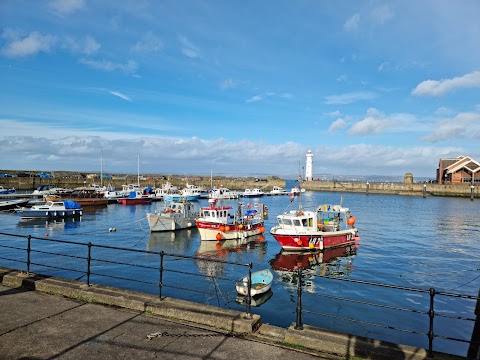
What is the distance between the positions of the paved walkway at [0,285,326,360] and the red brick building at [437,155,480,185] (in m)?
121

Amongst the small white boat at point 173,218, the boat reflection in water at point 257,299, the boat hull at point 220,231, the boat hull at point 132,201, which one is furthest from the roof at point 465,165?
the boat reflection in water at point 257,299

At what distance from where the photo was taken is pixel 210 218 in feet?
115

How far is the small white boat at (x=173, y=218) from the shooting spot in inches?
1582

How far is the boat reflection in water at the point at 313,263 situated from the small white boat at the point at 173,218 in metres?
15.7

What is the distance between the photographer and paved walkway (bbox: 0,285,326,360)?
226 inches

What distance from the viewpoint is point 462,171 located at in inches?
4289

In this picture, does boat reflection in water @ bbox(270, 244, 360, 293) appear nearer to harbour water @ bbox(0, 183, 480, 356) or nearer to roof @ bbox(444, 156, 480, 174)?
harbour water @ bbox(0, 183, 480, 356)

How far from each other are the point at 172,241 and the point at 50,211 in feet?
74.4

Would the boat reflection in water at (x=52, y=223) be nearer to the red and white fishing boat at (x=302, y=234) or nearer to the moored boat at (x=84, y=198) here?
the moored boat at (x=84, y=198)

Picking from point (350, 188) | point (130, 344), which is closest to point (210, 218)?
point (130, 344)

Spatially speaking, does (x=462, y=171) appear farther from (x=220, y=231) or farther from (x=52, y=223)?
(x=52, y=223)

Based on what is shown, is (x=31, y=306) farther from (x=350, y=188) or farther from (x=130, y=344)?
(x=350, y=188)

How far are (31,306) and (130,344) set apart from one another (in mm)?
3113

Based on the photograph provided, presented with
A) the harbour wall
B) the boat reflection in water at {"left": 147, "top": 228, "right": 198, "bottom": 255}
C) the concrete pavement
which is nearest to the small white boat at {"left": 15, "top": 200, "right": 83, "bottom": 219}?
the boat reflection in water at {"left": 147, "top": 228, "right": 198, "bottom": 255}
